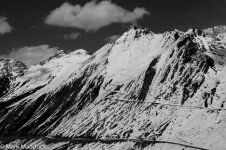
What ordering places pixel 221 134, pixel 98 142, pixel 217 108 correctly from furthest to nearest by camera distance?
1. pixel 98 142
2. pixel 217 108
3. pixel 221 134

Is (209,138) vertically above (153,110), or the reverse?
(153,110)

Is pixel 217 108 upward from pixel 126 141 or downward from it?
upward

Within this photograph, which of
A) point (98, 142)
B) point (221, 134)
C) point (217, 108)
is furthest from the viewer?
point (98, 142)

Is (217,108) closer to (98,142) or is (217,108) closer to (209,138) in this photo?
(209,138)

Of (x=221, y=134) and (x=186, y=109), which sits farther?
(x=186, y=109)

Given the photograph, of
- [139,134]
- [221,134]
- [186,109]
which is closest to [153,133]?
[139,134]

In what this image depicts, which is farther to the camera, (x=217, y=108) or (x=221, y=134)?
(x=217, y=108)

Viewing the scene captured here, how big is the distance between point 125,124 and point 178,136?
33044mm

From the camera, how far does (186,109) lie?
618 ft

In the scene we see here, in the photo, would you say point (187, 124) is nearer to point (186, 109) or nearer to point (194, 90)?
point (186, 109)

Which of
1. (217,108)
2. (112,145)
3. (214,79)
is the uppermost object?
(214,79)

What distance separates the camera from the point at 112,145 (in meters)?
187

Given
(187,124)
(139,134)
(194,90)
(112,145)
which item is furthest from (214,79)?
(112,145)

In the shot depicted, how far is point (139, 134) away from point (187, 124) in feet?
73.1
